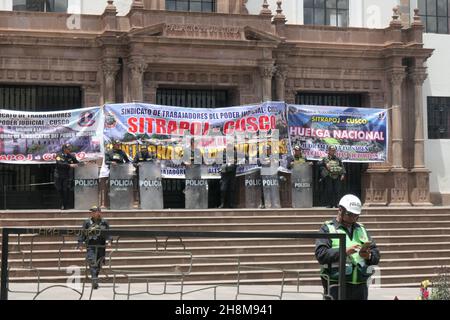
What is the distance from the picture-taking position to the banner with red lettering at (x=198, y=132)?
67.5 feet

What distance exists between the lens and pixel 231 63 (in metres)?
22.9

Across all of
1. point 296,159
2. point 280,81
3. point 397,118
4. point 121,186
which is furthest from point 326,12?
point 121,186

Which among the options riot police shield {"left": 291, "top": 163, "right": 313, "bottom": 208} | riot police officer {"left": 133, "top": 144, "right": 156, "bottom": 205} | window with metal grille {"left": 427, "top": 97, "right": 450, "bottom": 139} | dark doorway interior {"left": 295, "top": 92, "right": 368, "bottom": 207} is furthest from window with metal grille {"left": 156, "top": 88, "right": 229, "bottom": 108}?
window with metal grille {"left": 427, "top": 97, "right": 450, "bottom": 139}

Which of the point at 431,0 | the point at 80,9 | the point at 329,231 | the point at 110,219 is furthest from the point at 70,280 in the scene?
the point at 431,0

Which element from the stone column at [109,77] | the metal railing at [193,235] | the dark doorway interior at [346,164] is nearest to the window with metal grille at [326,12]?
the dark doorway interior at [346,164]

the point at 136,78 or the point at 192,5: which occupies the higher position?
the point at 192,5

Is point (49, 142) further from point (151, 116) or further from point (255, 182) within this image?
point (255, 182)

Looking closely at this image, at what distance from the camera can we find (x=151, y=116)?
20.8m

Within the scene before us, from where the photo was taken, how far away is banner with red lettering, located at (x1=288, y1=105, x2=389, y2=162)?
2194cm

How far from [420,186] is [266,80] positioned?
5.80 meters

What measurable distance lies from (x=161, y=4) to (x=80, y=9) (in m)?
2.41

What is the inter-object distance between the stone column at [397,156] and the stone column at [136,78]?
306 inches

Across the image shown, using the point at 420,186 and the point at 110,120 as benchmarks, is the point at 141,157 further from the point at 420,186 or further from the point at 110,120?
the point at 420,186

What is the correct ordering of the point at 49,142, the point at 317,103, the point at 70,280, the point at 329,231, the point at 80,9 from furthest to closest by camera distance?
the point at 317,103 → the point at 80,9 → the point at 49,142 → the point at 70,280 → the point at 329,231
